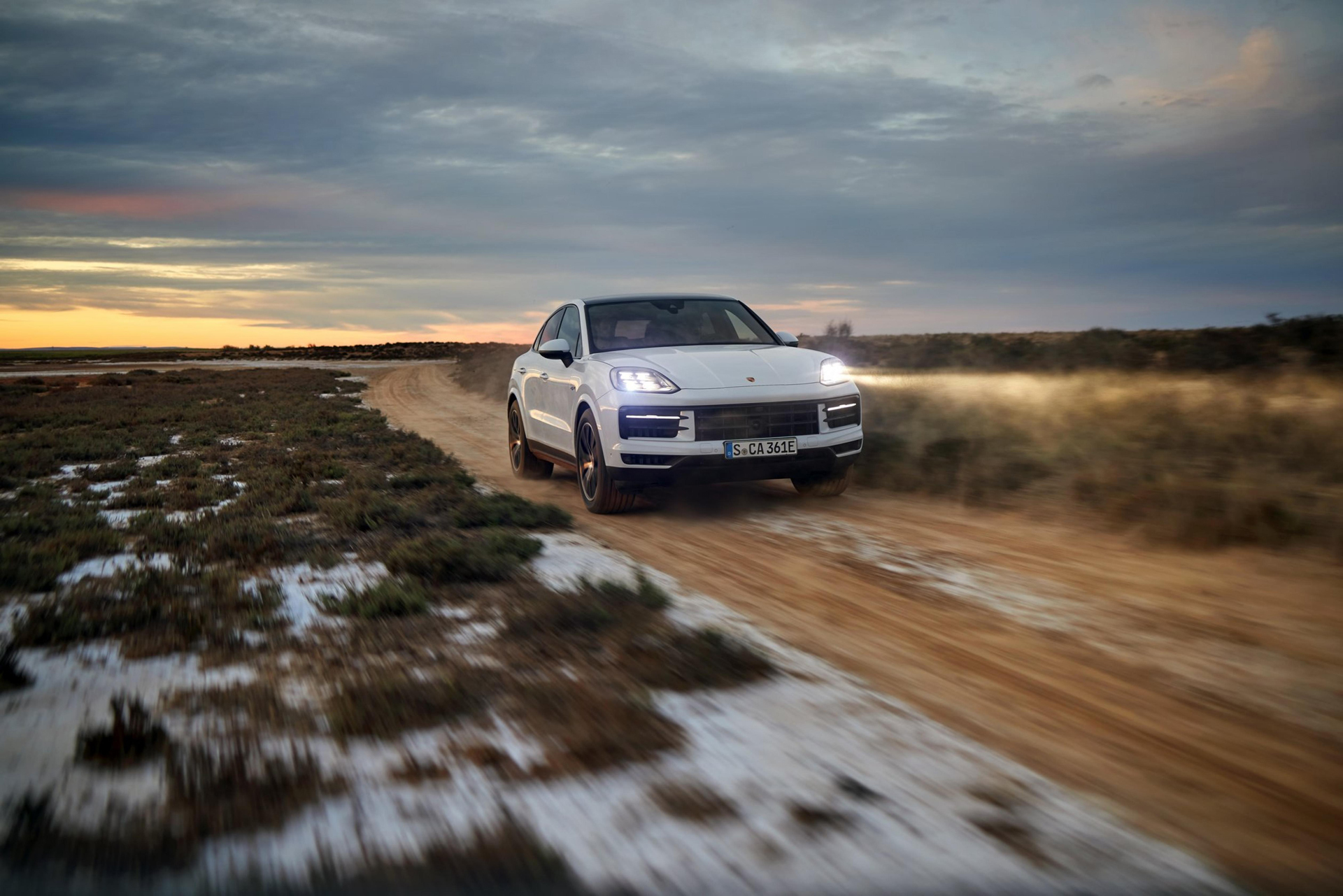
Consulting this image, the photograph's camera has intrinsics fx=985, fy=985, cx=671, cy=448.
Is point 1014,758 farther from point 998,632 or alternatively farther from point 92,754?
point 92,754

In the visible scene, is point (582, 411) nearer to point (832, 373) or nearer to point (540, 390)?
point (540, 390)

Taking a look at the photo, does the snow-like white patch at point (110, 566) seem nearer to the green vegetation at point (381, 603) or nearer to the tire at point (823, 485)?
the green vegetation at point (381, 603)

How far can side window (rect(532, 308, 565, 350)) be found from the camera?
10344mm

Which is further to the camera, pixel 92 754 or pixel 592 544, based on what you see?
pixel 592 544

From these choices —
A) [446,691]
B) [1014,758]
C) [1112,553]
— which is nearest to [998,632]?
[1014,758]

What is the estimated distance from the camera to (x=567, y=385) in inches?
352

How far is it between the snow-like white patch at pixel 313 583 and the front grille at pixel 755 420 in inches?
106

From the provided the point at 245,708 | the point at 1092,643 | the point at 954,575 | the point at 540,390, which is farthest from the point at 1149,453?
the point at 245,708

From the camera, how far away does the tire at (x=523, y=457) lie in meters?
10.8

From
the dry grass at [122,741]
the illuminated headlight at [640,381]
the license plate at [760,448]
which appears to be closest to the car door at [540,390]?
the illuminated headlight at [640,381]

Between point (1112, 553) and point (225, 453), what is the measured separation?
10.8 m

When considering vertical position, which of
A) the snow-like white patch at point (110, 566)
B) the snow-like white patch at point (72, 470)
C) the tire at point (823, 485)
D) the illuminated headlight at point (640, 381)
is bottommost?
the snow-like white patch at point (72, 470)

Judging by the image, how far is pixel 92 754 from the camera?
3.09m

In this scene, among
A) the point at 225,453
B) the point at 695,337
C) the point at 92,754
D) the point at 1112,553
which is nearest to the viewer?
the point at 92,754
